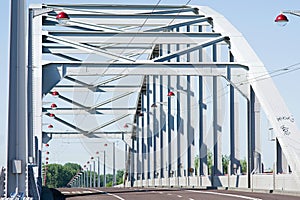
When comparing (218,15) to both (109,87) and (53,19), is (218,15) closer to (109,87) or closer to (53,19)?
(53,19)

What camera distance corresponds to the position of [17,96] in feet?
54.2

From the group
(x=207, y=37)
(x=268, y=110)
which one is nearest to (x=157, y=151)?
(x=207, y=37)

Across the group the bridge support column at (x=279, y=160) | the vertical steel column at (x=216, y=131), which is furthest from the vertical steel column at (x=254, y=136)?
the vertical steel column at (x=216, y=131)

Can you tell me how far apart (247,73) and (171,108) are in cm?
2502

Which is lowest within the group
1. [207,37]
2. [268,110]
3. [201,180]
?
[201,180]

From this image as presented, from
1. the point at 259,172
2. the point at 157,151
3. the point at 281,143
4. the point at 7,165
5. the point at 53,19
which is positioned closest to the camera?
the point at 7,165

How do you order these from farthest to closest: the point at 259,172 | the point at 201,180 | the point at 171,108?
the point at 171,108 → the point at 201,180 → the point at 259,172

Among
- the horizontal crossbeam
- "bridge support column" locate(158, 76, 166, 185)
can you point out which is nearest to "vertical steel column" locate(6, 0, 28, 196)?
the horizontal crossbeam

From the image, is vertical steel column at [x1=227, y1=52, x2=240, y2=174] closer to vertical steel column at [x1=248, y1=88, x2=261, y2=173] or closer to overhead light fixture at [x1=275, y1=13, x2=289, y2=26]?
vertical steel column at [x1=248, y1=88, x2=261, y2=173]

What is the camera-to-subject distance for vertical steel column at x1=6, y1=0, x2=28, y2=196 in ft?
53.9

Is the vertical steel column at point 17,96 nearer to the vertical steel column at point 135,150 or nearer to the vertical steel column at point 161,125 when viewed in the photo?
the vertical steel column at point 161,125

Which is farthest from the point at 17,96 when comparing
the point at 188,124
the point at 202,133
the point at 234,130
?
the point at 188,124

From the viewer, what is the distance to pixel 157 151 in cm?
7206

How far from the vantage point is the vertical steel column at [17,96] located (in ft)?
53.9
